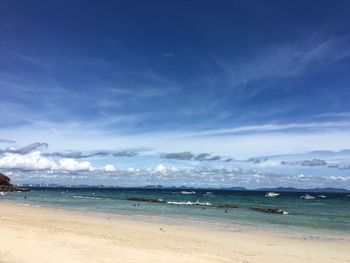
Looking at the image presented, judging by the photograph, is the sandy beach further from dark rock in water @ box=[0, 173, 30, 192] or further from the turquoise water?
dark rock in water @ box=[0, 173, 30, 192]

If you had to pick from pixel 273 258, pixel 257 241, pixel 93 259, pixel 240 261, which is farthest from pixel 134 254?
pixel 257 241

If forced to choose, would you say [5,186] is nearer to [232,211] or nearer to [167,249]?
[232,211]

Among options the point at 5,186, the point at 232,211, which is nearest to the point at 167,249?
the point at 232,211

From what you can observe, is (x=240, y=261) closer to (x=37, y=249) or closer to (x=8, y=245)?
(x=37, y=249)

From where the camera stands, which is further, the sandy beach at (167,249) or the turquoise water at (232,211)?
the turquoise water at (232,211)

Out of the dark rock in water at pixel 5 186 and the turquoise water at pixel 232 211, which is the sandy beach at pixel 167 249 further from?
the dark rock in water at pixel 5 186

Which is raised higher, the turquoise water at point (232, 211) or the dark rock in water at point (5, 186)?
the dark rock in water at point (5, 186)

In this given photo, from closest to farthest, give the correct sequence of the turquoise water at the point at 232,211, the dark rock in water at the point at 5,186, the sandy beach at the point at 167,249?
the sandy beach at the point at 167,249, the turquoise water at the point at 232,211, the dark rock in water at the point at 5,186

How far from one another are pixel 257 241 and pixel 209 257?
8090 mm

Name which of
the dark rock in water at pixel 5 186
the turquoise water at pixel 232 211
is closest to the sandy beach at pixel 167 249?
the turquoise water at pixel 232 211

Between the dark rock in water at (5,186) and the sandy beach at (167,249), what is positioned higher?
the dark rock in water at (5,186)

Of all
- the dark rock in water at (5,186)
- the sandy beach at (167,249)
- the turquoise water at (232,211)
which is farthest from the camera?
the dark rock in water at (5,186)

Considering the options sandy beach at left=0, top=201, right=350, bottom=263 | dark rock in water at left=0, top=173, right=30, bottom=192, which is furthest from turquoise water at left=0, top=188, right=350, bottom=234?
dark rock in water at left=0, top=173, right=30, bottom=192

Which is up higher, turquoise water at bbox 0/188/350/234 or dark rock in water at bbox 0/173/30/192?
dark rock in water at bbox 0/173/30/192
